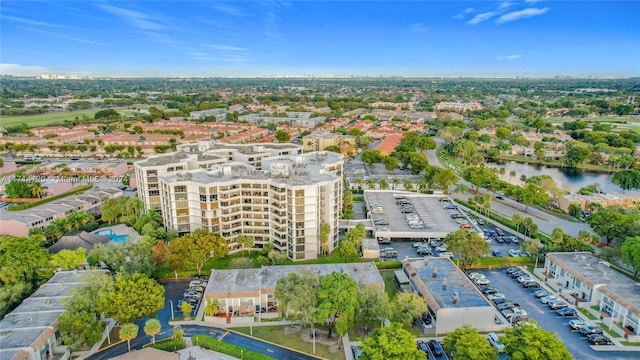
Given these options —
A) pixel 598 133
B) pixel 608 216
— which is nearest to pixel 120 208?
pixel 608 216

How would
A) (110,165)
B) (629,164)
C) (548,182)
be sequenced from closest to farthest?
(548,182), (110,165), (629,164)

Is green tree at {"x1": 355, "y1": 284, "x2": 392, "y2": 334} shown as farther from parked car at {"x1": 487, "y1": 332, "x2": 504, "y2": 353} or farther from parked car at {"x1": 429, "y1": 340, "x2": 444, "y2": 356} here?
parked car at {"x1": 487, "y1": 332, "x2": 504, "y2": 353}

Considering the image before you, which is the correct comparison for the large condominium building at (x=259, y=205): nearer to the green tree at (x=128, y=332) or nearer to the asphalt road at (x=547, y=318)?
the green tree at (x=128, y=332)

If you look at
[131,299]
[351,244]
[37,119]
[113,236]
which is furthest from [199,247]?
[37,119]

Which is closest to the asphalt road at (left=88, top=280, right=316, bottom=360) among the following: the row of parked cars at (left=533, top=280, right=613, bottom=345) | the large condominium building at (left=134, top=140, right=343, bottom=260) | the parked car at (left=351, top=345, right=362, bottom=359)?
the parked car at (left=351, top=345, right=362, bottom=359)

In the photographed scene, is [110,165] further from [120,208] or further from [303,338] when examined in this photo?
[303,338]

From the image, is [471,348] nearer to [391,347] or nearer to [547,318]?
[391,347]
